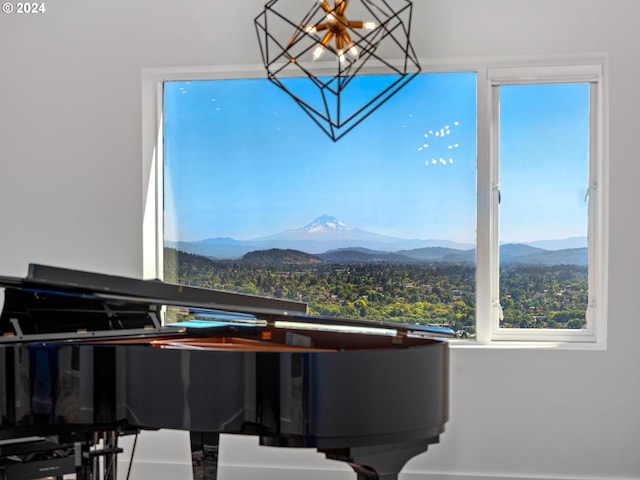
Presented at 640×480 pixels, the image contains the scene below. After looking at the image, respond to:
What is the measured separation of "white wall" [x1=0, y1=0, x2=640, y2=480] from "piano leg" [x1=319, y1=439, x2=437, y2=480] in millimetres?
1764

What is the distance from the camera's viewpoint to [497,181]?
4.71 metres

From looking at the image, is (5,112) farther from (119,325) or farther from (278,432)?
(278,432)

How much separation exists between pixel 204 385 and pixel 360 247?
2050mm

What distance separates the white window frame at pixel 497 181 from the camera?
4512 mm

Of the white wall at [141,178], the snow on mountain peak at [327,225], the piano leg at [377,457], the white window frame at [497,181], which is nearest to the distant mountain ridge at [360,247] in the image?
the snow on mountain peak at [327,225]

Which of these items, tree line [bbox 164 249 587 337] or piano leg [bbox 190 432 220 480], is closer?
piano leg [bbox 190 432 220 480]

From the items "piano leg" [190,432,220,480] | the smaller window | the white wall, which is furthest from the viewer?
the smaller window

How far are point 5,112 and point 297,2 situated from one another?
1711mm

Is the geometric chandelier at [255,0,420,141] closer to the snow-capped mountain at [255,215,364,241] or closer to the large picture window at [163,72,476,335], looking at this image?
the large picture window at [163,72,476,335]

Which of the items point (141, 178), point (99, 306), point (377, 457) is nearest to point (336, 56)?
point (141, 178)

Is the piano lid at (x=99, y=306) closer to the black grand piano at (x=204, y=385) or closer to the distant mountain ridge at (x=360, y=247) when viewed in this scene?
the black grand piano at (x=204, y=385)

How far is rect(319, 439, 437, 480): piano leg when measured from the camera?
9.20 feet

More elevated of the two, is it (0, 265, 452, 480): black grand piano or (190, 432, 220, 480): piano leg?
(0, 265, 452, 480): black grand piano

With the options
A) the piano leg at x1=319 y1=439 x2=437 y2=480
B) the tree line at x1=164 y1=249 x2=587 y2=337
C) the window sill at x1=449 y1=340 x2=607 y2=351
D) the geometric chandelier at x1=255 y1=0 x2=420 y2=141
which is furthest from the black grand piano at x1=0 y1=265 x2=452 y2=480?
the geometric chandelier at x1=255 y1=0 x2=420 y2=141
